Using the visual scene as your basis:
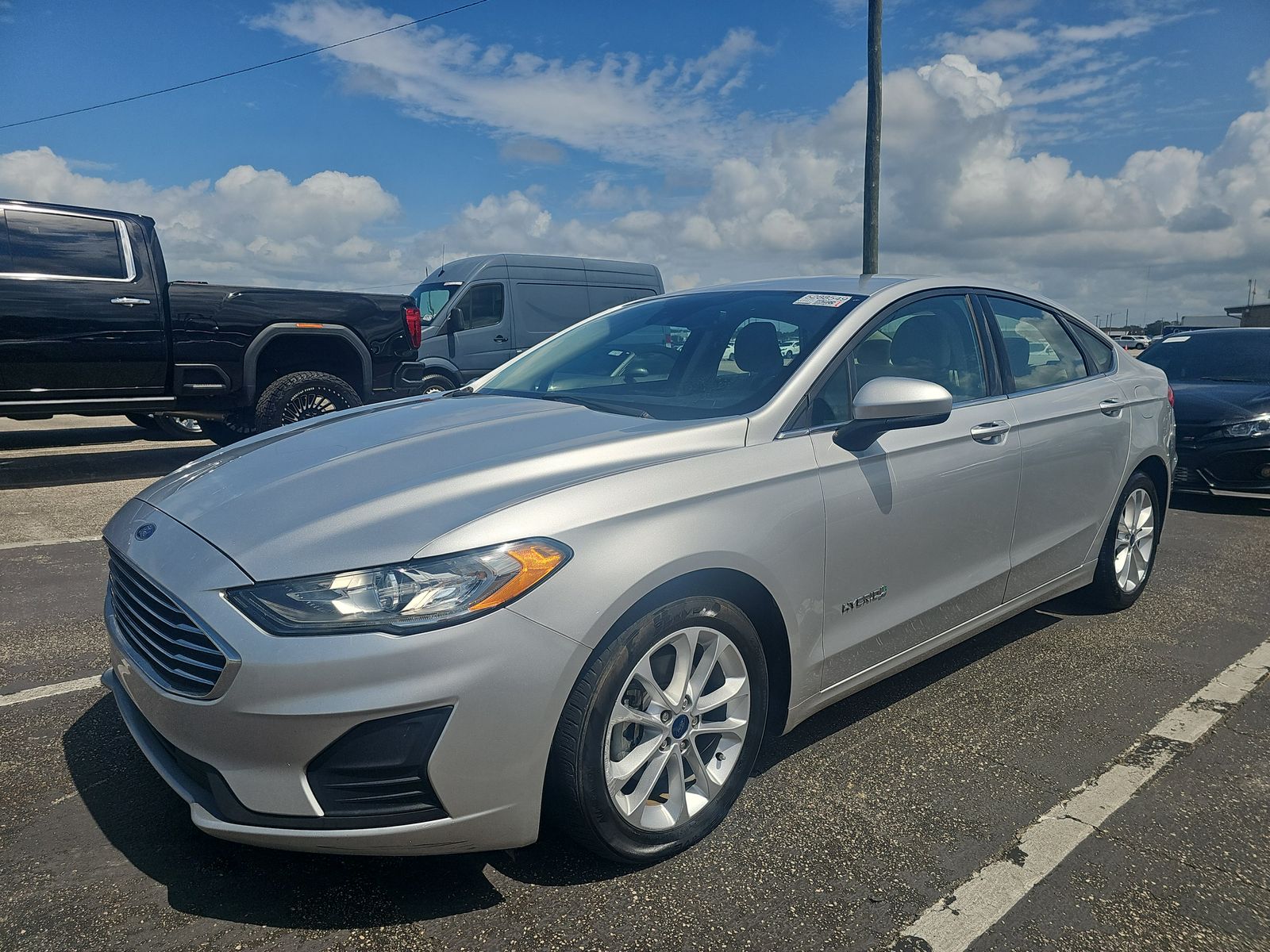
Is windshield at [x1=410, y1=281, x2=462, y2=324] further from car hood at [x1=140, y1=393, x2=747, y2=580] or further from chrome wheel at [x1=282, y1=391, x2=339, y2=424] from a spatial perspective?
car hood at [x1=140, y1=393, x2=747, y2=580]

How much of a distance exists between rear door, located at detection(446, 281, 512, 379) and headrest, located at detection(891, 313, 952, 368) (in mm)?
10192

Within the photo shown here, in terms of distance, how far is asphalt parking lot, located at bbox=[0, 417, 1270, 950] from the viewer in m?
2.08

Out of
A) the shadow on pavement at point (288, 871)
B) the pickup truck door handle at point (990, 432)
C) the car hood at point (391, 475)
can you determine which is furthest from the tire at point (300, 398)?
the pickup truck door handle at point (990, 432)

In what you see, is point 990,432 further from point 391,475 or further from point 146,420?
point 146,420

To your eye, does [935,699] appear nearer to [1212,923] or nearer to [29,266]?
[1212,923]

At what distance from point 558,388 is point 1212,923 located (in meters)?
2.49

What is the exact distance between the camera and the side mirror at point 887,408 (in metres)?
2.70

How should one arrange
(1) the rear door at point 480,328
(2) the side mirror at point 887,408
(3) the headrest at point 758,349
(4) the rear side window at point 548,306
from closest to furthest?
(2) the side mirror at point 887,408 → (3) the headrest at point 758,349 → (1) the rear door at point 480,328 → (4) the rear side window at point 548,306

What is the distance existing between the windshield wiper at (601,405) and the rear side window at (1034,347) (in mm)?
1665

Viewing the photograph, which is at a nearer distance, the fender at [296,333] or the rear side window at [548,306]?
the fender at [296,333]

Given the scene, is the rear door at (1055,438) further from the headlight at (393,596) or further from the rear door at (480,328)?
the rear door at (480,328)

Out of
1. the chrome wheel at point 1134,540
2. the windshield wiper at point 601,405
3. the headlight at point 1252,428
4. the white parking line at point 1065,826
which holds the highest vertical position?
the windshield wiper at point 601,405

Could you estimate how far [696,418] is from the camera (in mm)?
2713

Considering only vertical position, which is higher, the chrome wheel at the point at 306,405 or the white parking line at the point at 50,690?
the chrome wheel at the point at 306,405
